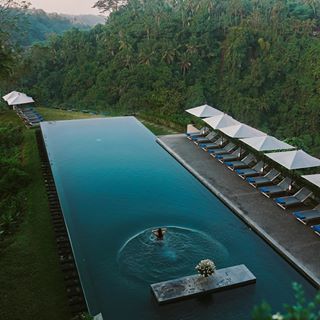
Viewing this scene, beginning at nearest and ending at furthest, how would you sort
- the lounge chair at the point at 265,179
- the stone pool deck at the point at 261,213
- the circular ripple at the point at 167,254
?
the circular ripple at the point at 167,254 < the stone pool deck at the point at 261,213 < the lounge chair at the point at 265,179

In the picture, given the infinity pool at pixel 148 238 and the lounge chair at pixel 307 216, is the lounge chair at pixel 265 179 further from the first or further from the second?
the lounge chair at pixel 307 216

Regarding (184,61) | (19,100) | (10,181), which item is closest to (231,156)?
(10,181)

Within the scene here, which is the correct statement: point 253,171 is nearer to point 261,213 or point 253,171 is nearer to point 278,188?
point 278,188

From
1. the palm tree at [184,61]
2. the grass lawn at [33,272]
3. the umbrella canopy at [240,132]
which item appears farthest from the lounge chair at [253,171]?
the palm tree at [184,61]

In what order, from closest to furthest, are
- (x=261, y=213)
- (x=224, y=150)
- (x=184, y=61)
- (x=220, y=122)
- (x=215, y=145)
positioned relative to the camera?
(x=261, y=213) → (x=224, y=150) → (x=220, y=122) → (x=215, y=145) → (x=184, y=61)

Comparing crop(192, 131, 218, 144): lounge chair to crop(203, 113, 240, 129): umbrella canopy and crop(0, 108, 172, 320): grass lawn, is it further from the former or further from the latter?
crop(0, 108, 172, 320): grass lawn

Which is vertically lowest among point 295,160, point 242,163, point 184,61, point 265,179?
point 184,61

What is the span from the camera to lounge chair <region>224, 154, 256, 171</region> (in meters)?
14.3

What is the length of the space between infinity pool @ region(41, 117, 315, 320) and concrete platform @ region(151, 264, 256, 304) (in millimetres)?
135

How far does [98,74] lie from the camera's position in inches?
1666

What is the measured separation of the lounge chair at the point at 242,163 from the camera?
14.3m

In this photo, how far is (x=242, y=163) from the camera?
14516 mm

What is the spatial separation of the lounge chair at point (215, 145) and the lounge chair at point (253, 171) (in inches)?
101

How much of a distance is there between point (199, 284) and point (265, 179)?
240 inches
